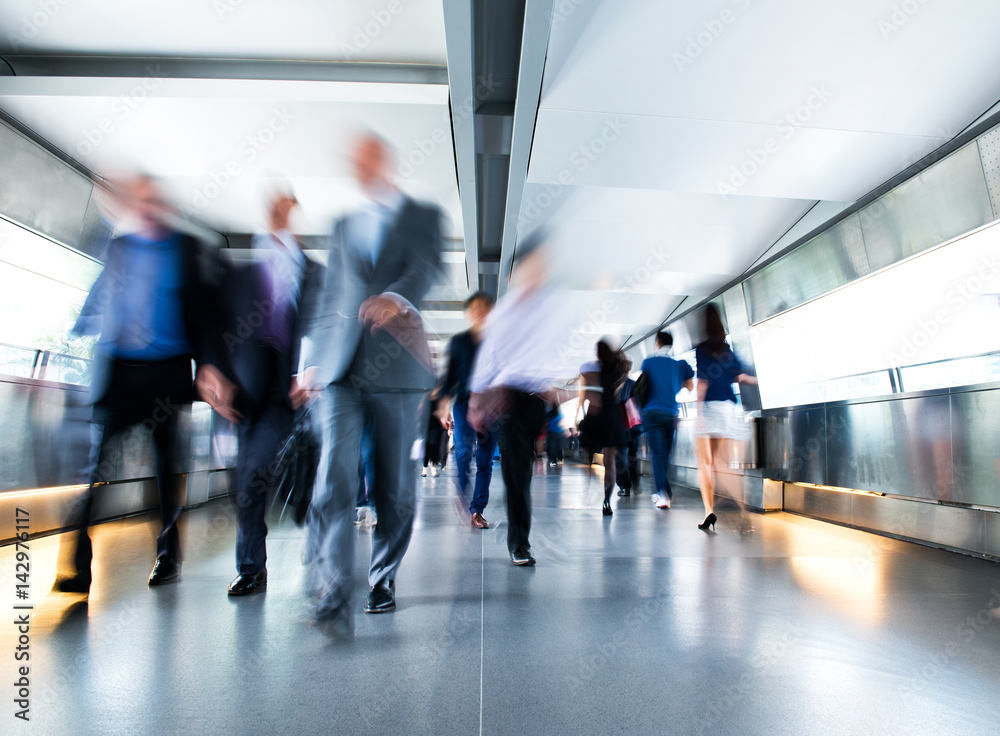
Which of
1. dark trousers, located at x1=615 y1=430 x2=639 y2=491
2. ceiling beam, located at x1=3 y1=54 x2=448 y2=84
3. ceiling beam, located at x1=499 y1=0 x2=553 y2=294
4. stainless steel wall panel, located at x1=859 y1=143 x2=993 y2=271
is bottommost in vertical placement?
dark trousers, located at x1=615 y1=430 x2=639 y2=491

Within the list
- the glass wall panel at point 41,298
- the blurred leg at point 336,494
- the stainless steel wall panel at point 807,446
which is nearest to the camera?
the blurred leg at point 336,494

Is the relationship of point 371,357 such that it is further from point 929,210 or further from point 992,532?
point 929,210

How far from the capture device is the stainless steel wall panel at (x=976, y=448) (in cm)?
446

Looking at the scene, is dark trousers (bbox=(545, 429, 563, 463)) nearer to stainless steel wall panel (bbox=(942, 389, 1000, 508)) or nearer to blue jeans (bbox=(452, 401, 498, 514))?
blue jeans (bbox=(452, 401, 498, 514))

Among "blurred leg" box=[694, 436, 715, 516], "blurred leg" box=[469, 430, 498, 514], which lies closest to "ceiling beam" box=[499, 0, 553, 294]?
"blurred leg" box=[469, 430, 498, 514]

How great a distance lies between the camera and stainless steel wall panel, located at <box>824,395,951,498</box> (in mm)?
5074

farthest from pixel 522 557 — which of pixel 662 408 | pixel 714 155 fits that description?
pixel 714 155

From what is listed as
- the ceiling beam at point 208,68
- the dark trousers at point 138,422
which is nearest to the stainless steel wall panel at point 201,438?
the ceiling beam at point 208,68

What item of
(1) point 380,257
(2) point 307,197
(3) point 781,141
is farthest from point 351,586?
(2) point 307,197

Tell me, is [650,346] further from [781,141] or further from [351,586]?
[351,586]

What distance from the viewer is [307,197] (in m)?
8.30

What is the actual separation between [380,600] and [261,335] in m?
1.52

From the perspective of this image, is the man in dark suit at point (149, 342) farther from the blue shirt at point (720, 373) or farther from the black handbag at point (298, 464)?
the blue shirt at point (720, 373)

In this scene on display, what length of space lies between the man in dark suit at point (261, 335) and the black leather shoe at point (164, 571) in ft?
1.55
